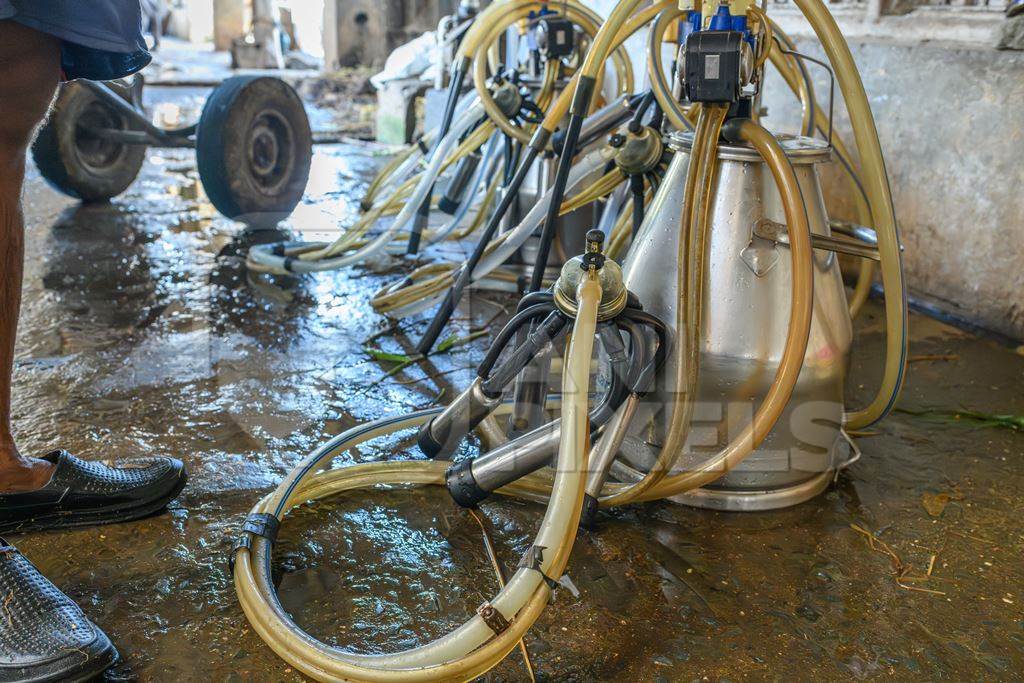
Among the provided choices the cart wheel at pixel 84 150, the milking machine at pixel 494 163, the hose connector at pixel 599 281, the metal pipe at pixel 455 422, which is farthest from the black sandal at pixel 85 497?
the cart wheel at pixel 84 150

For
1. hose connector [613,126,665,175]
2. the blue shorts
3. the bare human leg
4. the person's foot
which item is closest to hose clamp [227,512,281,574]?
the person's foot

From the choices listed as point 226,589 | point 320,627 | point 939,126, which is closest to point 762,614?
point 320,627

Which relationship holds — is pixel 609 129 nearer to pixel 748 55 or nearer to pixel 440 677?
pixel 748 55

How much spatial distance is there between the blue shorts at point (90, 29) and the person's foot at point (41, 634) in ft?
2.89

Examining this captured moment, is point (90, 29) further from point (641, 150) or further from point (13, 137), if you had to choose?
point (641, 150)

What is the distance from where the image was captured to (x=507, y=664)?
1.37m

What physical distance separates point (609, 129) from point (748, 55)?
3.16 feet

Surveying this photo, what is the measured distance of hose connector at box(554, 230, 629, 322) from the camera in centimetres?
152

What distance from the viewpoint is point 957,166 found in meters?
2.96

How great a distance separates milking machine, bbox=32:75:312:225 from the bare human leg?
213 centimetres

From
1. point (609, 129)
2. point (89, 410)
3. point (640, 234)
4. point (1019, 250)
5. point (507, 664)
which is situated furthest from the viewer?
point (1019, 250)

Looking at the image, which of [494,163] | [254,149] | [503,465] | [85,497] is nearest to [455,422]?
[503,465]

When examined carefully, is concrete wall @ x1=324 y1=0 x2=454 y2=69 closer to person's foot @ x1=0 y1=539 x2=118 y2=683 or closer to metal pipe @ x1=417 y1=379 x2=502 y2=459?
metal pipe @ x1=417 y1=379 x2=502 y2=459

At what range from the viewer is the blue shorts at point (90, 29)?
4.67 feet
